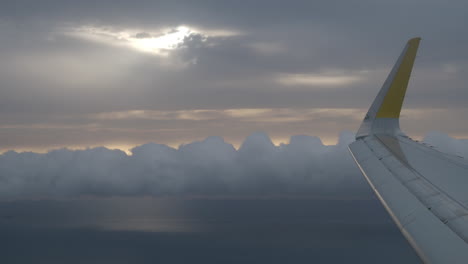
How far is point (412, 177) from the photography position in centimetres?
1462

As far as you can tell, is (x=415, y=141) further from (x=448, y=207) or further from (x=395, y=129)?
(x=448, y=207)

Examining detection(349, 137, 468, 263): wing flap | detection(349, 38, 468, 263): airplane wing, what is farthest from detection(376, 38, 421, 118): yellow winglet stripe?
detection(349, 137, 468, 263): wing flap

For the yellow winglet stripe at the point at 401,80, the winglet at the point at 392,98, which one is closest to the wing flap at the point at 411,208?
the winglet at the point at 392,98

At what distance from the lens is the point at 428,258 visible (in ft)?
23.5

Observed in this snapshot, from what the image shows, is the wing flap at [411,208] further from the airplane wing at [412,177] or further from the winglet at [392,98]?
the winglet at [392,98]

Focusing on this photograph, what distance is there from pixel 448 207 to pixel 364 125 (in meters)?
11.0

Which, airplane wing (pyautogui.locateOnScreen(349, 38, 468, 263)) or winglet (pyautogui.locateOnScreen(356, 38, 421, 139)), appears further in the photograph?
winglet (pyautogui.locateOnScreen(356, 38, 421, 139))

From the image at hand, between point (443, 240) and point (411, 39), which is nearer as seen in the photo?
point (443, 240)

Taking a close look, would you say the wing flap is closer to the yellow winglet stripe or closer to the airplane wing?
the airplane wing

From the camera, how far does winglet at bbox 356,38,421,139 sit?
58.3 ft

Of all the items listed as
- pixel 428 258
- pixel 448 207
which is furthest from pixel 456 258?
pixel 448 207

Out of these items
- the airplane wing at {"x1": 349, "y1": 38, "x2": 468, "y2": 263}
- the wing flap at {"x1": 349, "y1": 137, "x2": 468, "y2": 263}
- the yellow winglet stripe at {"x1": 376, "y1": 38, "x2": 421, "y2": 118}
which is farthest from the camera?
the yellow winglet stripe at {"x1": 376, "y1": 38, "x2": 421, "y2": 118}

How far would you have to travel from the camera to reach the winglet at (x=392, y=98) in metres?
17.8

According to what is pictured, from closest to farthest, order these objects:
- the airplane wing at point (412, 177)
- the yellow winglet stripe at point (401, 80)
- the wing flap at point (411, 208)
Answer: the wing flap at point (411, 208) < the airplane wing at point (412, 177) < the yellow winglet stripe at point (401, 80)
